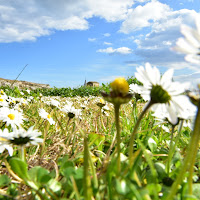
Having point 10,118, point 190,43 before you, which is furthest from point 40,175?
point 10,118

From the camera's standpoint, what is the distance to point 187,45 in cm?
73

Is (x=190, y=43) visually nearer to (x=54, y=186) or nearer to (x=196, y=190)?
(x=196, y=190)

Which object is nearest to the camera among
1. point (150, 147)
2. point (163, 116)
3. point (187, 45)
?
point (187, 45)

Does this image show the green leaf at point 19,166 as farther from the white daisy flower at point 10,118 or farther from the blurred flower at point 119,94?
the white daisy flower at point 10,118

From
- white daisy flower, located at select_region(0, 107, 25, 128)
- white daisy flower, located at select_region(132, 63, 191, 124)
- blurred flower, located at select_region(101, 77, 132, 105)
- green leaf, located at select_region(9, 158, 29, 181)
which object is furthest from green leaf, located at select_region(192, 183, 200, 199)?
white daisy flower, located at select_region(0, 107, 25, 128)

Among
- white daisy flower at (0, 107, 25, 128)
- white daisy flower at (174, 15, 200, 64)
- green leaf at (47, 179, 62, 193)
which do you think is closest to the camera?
white daisy flower at (174, 15, 200, 64)

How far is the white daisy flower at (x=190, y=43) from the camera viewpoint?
725 mm

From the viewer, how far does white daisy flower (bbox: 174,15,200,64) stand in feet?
2.38

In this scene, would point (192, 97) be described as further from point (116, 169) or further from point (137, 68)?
point (116, 169)

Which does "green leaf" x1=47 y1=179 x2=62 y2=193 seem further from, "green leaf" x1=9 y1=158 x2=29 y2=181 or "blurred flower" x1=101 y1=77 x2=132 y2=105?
"blurred flower" x1=101 y1=77 x2=132 y2=105

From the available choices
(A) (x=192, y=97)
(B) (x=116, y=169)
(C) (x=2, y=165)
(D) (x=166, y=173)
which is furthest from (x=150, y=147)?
(C) (x=2, y=165)

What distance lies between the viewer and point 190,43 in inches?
28.9

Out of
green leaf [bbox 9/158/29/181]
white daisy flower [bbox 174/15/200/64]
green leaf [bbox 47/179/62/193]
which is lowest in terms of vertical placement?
green leaf [bbox 47/179/62/193]

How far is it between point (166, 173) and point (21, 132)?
0.80 m
